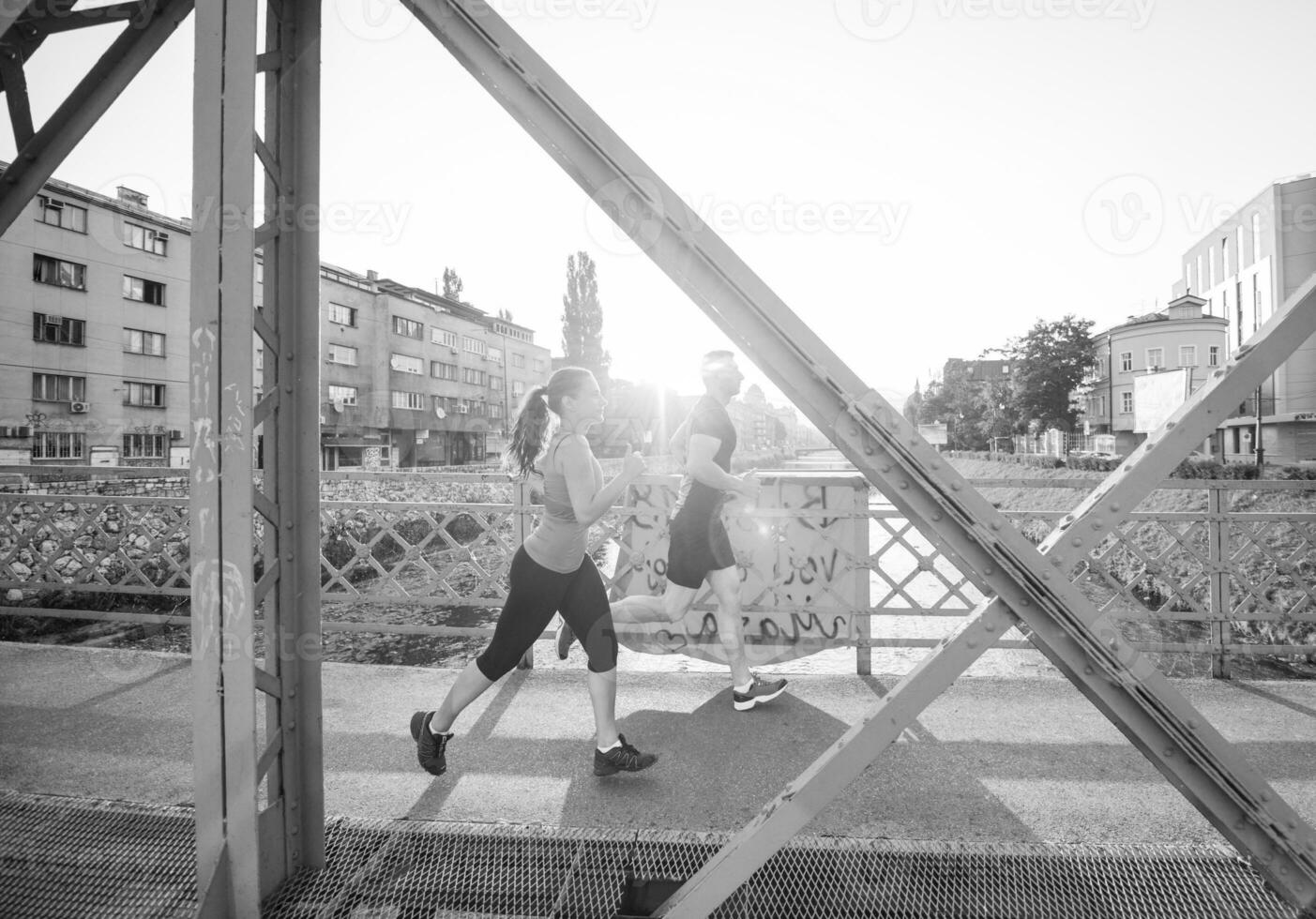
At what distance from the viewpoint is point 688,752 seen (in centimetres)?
368

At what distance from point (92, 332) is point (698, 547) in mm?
40892

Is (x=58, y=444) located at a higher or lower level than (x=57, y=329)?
lower

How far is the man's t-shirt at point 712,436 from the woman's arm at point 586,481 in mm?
986

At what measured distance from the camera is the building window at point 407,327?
52.6 meters

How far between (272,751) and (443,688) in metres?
2.24

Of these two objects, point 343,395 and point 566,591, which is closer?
point 566,591

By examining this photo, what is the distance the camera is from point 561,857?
266 cm

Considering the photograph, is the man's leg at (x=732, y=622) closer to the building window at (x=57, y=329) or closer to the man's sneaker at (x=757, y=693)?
the man's sneaker at (x=757, y=693)

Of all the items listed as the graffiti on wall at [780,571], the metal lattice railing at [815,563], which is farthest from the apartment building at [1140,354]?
the graffiti on wall at [780,571]

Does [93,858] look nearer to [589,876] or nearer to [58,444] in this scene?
[589,876]

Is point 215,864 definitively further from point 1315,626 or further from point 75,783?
point 1315,626

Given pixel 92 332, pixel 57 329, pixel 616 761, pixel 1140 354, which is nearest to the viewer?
pixel 616 761

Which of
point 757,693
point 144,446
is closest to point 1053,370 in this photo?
point 757,693

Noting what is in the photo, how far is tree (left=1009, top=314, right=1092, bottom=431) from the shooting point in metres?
51.1
